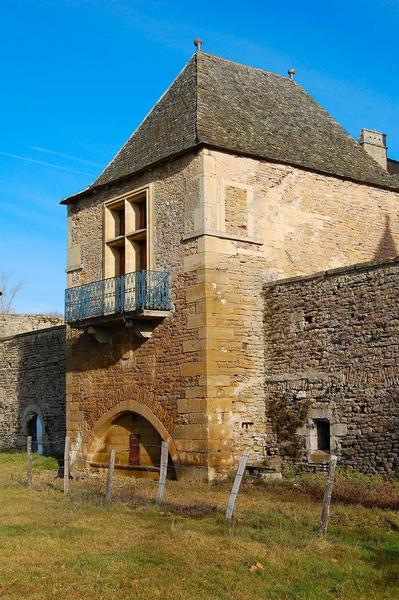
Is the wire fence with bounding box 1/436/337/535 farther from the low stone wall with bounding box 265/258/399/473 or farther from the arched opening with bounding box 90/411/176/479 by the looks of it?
the low stone wall with bounding box 265/258/399/473

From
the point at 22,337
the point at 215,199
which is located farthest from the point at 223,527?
the point at 22,337

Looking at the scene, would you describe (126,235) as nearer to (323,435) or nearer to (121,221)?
(121,221)

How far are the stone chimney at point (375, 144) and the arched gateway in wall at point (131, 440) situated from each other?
9793 millimetres

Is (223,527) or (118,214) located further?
(118,214)

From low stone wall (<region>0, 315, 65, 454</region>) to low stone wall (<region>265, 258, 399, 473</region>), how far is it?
9.09m

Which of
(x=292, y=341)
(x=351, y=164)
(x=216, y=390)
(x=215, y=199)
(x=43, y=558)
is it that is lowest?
(x=43, y=558)

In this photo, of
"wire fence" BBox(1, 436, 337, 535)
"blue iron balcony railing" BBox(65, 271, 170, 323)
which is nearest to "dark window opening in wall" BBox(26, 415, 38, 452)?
"wire fence" BBox(1, 436, 337, 535)

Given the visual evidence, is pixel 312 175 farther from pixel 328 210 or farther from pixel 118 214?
pixel 118 214

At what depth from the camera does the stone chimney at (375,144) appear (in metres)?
21.6

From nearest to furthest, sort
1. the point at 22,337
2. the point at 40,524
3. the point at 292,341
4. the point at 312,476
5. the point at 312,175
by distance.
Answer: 1. the point at 40,524
2. the point at 312,476
3. the point at 292,341
4. the point at 312,175
5. the point at 22,337

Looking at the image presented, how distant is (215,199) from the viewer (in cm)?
1608

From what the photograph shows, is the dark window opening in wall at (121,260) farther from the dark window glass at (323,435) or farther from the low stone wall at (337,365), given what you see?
the dark window glass at (323,435)

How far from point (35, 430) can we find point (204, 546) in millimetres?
16247

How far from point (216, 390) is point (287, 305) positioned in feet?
7.54
